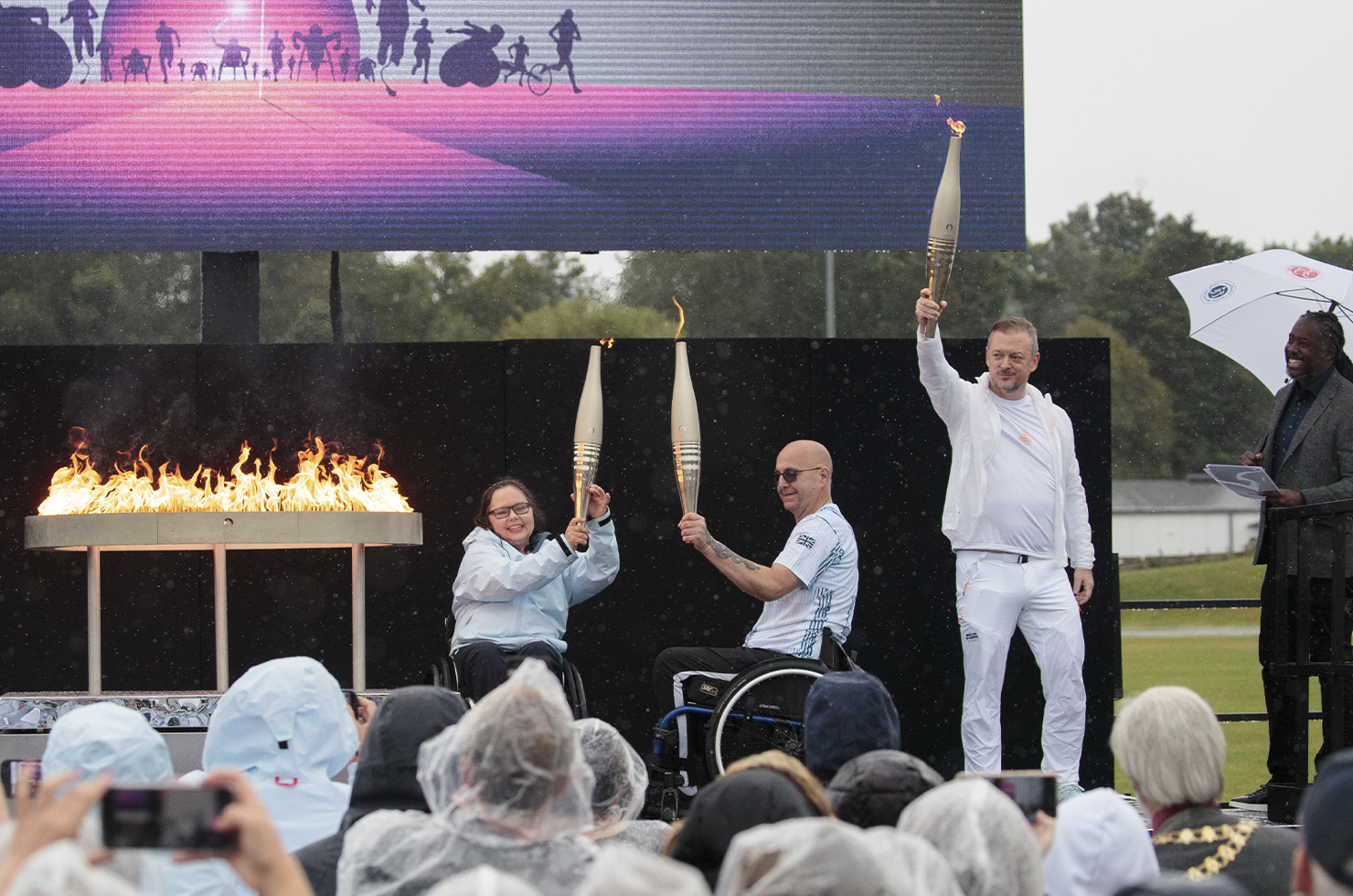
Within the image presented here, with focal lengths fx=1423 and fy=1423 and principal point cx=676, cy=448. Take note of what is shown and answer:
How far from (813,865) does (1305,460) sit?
4318mm

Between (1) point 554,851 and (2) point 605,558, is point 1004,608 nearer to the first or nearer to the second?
(2) point 605,558

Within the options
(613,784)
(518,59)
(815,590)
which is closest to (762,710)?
(815,590)

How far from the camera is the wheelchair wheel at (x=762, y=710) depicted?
179 inches

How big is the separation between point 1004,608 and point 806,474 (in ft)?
2.74

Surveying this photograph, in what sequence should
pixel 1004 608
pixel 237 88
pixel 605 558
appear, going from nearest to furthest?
pixel 1004 608, pixel 605 558, pixel 237 88

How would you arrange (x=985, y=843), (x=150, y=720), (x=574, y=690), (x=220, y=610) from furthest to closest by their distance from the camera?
(x=220, y=610), (x=574, y=690), (x=150, y=720), (x=985, y=843)

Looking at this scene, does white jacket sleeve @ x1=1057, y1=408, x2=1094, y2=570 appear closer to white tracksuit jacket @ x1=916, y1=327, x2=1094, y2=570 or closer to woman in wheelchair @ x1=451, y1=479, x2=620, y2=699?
white tracksuit jacket @ x1=916, y1=327, x2=1094, y2=570

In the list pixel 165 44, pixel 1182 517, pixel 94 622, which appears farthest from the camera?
pixel 1182 517

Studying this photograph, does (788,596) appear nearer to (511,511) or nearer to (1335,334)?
(511,511)

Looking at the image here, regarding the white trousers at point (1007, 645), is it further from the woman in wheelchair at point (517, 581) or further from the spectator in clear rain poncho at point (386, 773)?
the spectator in clear rain poncho at point (386, 773)

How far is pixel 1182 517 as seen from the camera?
91.2 ft

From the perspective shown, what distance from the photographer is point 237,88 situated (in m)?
6.27

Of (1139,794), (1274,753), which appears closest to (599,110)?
(1274,753)

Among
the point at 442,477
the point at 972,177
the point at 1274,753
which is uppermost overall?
the point at 972,177
